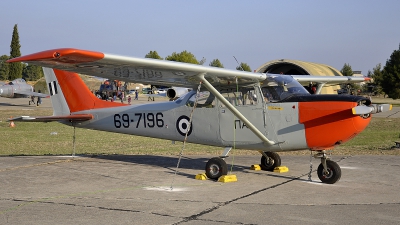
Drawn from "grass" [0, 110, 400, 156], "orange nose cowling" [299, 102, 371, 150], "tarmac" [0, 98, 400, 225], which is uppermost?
"orange nose cowling" [299, 102, 371, 150]

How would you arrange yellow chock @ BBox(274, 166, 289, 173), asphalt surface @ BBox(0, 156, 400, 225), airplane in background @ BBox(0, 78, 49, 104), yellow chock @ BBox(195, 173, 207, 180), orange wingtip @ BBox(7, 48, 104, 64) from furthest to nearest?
airplane in background @ BBox(0, 78, 49, 104), yellow chock @ BBox(274, 166, 289, 173), yellow chock @ BBox(195, 173, 207, 180), orange wingtip @ BBox(7, 48, 104, 64), asphalt surface @ BBox(0, 156, 400, 225)

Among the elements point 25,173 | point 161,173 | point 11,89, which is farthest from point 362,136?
point 11,89

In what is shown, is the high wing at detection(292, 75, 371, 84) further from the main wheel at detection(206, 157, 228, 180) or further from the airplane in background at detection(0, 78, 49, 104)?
the airplane in background at detection(0, 78, 49, 104)

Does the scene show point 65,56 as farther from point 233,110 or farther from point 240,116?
point 240,116

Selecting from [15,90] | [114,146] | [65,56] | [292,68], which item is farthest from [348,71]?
[65,56]

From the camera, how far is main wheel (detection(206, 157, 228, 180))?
9.89 m

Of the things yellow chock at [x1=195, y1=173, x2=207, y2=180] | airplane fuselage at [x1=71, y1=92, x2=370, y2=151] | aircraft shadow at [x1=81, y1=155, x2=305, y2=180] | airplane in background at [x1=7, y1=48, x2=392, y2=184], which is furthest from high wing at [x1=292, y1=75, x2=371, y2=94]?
yellow chock at [x1=195, y1=173, x2=207, y2=180]

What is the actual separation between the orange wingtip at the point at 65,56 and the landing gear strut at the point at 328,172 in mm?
4740

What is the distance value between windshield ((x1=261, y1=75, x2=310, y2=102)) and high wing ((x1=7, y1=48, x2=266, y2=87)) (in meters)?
0.21

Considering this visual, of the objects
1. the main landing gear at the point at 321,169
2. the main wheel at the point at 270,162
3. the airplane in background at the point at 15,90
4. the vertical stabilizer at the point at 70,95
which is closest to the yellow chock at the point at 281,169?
the main wheel at the point at 270,162

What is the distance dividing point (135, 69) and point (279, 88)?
2.90m

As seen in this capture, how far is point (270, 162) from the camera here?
11352 millimetres

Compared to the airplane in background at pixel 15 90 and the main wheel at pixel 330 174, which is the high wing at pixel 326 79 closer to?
the main wheel at pixel 330 174

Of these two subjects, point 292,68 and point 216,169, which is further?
point 292,68
